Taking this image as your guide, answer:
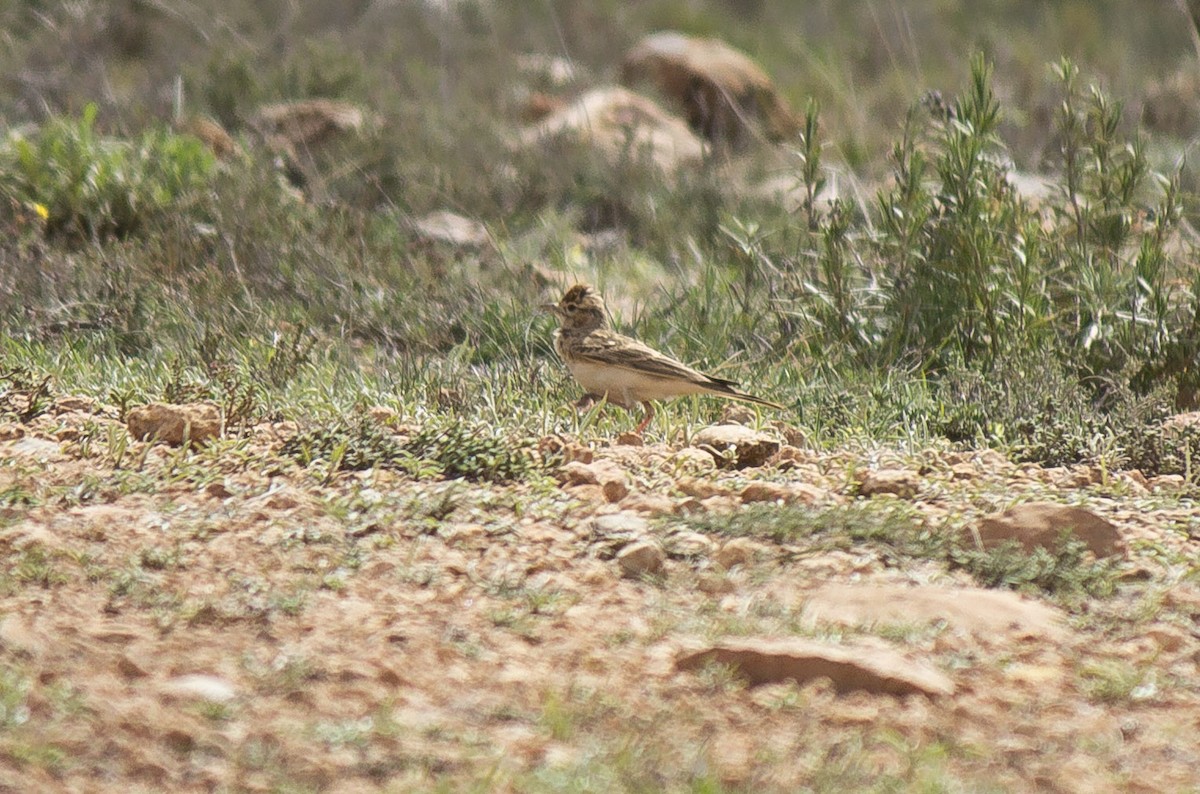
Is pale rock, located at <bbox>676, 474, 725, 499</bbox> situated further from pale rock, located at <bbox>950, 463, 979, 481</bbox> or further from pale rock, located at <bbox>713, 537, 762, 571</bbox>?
pale rock, located at <bbox>950, 463, 979, 481</bbox>

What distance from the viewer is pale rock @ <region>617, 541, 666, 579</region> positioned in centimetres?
389

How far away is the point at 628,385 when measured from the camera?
5586mm

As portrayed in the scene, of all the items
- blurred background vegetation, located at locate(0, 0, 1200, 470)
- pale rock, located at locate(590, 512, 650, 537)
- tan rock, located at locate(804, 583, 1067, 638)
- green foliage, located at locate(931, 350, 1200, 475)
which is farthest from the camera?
blurred background vegetation, located at locate(0, 0, 1200, 470)

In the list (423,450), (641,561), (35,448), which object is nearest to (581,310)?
(423,450)

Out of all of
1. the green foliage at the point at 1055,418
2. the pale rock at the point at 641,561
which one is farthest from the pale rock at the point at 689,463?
the green foliage at the point at 1055,418

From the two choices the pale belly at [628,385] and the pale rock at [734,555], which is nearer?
the pale rock at [734,555]

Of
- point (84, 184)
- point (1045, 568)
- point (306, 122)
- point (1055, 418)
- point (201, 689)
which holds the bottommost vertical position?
point (201, 689)

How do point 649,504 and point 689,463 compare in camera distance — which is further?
point 689,463

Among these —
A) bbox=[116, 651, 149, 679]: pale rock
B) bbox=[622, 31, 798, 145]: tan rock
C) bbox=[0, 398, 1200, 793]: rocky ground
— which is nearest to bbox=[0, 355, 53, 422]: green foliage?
bbox=[0, 398, 1200, 793]: rocky ground

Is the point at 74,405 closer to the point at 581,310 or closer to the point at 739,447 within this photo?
the point at 581,310

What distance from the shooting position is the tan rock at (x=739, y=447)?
4.94 metres

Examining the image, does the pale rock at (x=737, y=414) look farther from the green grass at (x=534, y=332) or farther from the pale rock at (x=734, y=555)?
the pale rock at (x=734, y=555)

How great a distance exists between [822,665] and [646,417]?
8.30 feet

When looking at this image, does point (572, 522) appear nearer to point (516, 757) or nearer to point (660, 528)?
point (660, 528)
